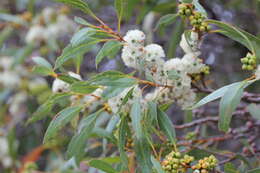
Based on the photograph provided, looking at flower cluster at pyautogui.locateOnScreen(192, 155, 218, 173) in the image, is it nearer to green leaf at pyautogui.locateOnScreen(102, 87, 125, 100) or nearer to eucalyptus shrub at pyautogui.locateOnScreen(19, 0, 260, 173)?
eucalyptus shrub at pyautogui.locateOnScreen(19, 0, 260, 173)

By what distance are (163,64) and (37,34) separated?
79.6 inches

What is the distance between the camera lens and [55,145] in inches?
111

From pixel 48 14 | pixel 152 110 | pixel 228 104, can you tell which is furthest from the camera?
pixel 48 14

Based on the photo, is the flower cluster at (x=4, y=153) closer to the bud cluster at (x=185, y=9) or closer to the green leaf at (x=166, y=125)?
the green leaf at (x=166, y=125)

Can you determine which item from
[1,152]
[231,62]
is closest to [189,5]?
[231,62]

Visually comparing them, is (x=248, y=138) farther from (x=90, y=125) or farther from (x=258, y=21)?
(x=258, y=21)

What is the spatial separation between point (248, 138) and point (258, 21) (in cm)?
105

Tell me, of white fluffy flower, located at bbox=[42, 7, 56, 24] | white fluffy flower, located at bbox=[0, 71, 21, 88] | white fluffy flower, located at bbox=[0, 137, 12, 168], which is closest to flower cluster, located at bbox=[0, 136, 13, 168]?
white fluffy flower, located at bbox=[0, 137, 12, 168]

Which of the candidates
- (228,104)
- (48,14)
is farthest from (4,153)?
(228,104)

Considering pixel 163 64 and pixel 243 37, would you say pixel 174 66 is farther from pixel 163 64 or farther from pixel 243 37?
pixel 243 37

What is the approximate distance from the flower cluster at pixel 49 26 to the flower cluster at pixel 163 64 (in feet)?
6.25

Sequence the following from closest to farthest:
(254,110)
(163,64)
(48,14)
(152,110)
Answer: (152,110), (163,64), (254,110), (48,14)

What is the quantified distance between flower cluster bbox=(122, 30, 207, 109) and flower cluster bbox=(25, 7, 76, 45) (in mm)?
1905

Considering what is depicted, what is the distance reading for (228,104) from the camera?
1.02 m
